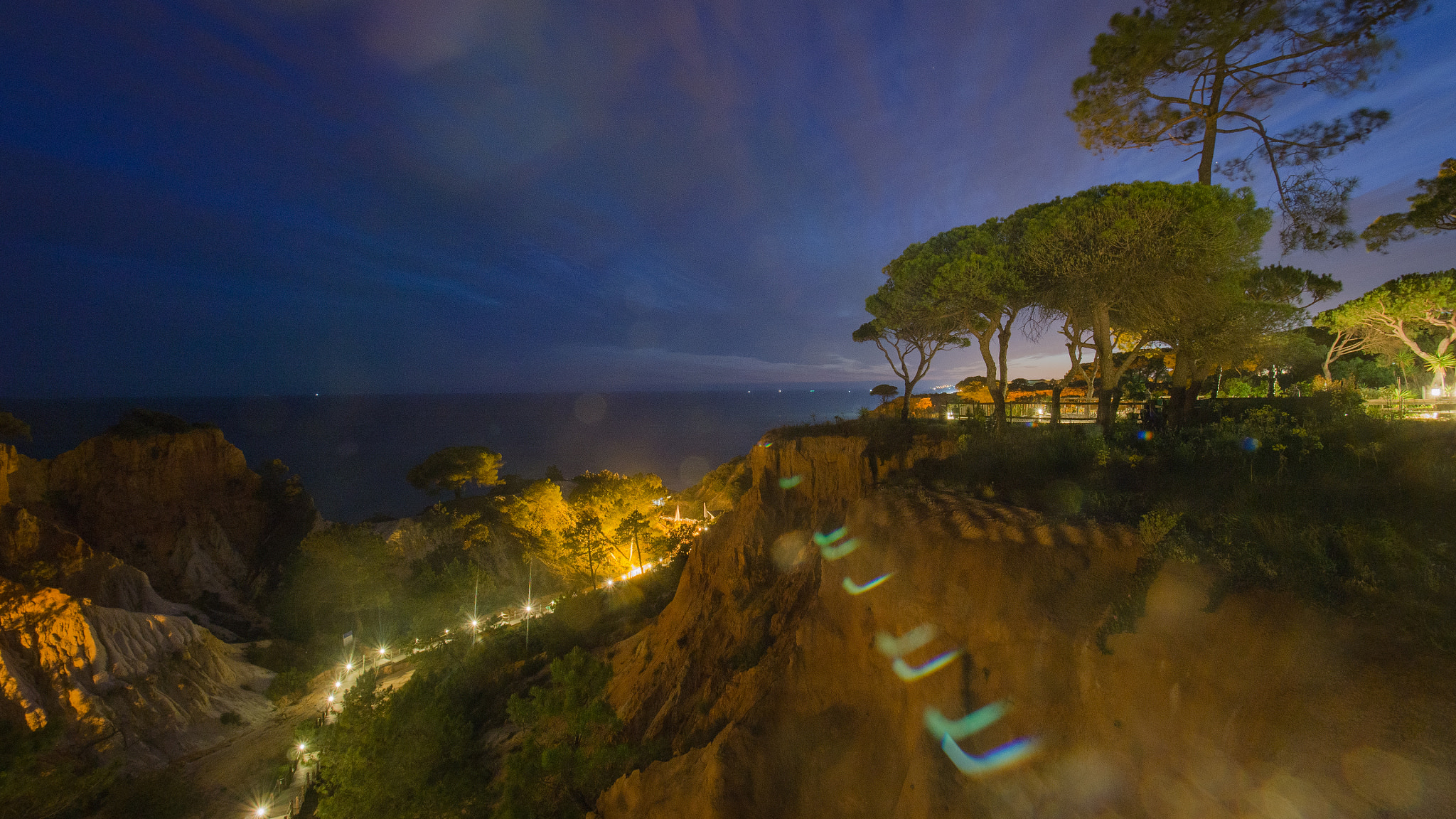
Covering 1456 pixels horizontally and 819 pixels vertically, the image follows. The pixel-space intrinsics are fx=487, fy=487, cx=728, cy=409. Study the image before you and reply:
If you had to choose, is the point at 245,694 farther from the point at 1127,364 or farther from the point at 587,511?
the point at 1127,364

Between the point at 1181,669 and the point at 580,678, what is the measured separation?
9821 millimetres

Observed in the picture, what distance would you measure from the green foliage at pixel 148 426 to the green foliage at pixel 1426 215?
5590 cm

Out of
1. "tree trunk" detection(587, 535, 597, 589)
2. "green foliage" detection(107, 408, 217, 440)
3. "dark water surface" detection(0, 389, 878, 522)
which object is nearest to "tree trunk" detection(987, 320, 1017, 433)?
"tree trunk" detection(587, 535, 597, 589)

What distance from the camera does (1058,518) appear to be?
7383 mm

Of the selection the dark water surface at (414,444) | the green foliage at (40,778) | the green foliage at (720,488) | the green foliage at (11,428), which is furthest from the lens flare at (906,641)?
the green foliage at (11,428)

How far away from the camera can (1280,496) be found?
6848 millimetres

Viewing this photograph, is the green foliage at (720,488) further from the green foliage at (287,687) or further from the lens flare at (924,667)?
the lens flare at (924,667)

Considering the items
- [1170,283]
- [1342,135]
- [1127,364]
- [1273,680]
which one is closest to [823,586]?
[1273,680]

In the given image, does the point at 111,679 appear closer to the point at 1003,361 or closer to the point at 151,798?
the point at 151,798

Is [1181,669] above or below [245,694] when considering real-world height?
above

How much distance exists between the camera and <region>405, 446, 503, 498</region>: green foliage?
4012 centimetres

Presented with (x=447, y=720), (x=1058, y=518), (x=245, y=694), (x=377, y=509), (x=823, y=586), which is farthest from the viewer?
(x=377, y=509)

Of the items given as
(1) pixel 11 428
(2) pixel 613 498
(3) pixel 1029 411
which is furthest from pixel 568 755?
(1) pixel 11 428

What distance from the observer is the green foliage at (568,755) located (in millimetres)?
9547
